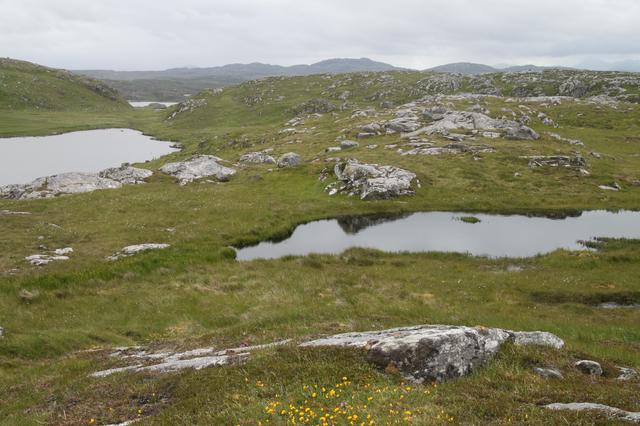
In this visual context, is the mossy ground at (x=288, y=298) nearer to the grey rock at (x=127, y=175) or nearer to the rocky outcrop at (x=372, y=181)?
the grey rock at (x=127, y=175)

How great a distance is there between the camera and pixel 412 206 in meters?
58.0

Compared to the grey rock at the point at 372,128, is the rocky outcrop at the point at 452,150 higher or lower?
lower

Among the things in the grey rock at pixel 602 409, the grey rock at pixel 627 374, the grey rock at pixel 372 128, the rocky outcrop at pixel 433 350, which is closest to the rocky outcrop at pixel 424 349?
the rocky outcrop at pixel 433 350

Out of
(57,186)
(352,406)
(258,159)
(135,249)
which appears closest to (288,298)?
(135,249)

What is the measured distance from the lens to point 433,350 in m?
13.1

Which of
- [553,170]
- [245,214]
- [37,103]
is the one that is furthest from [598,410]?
[37,103]

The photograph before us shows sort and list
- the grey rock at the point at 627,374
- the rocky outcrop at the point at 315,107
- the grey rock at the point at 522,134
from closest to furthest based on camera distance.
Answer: the grey rock at the point at 627,374 → the grey rock at the point at 522,134 → the rocky outcrop at the point at 315,107

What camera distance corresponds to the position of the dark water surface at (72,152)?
299ft

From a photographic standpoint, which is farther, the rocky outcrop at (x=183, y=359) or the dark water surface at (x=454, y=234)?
the dark water surface at (x=454, y=234)

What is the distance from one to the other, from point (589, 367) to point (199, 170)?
68227mm

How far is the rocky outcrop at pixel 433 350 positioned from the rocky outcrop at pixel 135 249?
97.7 feet

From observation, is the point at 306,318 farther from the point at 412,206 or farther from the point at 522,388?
the point at 412,206

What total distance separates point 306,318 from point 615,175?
6480 centimetres

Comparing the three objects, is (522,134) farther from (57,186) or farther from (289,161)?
(57,186)
